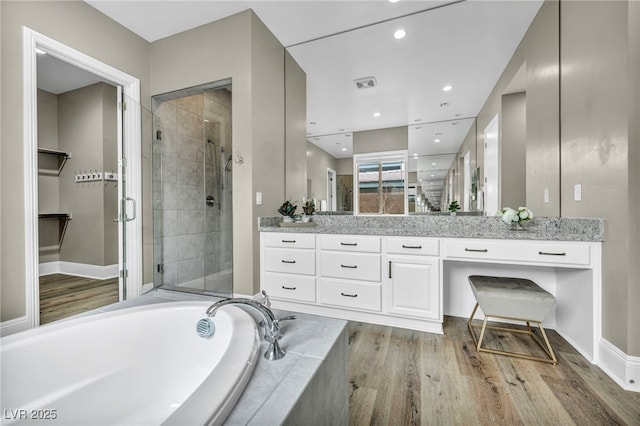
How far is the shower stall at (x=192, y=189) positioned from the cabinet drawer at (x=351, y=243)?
108cm

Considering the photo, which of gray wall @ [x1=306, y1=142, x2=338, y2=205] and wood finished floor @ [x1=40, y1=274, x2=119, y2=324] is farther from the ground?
gray wall @ [x1=306, y1=142, x2=338, y2=205]

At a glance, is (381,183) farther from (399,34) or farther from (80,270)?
(80,270)

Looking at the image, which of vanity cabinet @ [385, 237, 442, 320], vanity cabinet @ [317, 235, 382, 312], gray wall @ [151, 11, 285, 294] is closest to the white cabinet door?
vanity cabinet @ [385, 237, 442, 320]

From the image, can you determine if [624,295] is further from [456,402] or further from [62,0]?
[62,0]

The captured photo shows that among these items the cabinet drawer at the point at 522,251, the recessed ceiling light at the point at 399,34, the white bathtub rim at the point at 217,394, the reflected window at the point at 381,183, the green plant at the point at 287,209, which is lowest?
the white bathtub rim at the point at 217,394

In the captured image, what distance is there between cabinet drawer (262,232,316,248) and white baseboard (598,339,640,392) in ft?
6.53

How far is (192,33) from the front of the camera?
106 inches

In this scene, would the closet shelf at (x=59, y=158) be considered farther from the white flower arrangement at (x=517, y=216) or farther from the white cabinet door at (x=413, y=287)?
the white flower arrangement at (x=517, y=216)

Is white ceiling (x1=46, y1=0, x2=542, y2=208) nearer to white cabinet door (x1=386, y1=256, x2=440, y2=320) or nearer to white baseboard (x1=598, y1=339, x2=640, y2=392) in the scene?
white cabinet door (x1=386, y1=256, x2=440, y2=320)

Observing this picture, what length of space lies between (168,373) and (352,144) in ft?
7.61

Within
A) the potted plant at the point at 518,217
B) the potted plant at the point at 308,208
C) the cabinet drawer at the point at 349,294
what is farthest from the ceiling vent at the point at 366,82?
the cabinet drawer at the point at 349,294

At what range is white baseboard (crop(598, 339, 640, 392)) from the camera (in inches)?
55.3

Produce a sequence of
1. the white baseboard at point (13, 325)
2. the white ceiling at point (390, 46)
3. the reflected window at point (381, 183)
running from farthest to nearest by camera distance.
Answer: the reflected window at point (381, 183)
the white ceiling at point (390, 46)
the white baseboard at point (13, 325)

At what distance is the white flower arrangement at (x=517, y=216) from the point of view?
198 centimetres
